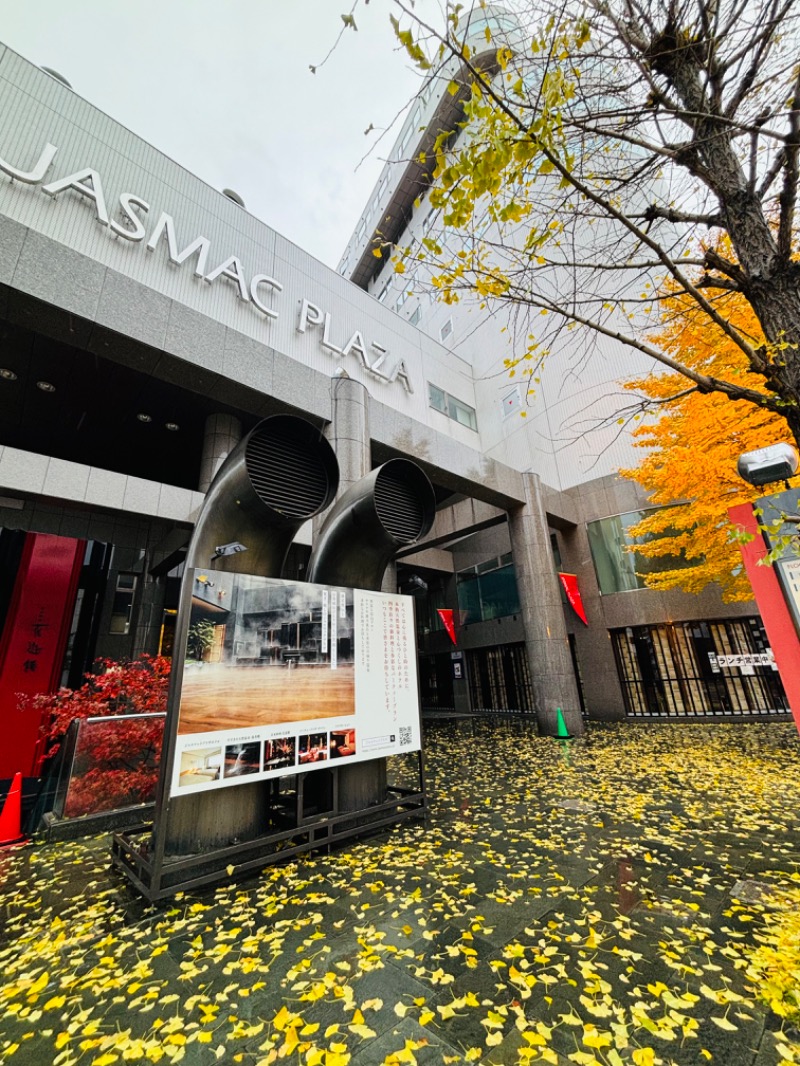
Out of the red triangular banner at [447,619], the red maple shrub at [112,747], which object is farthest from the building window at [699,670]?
the red maple shrub at [112,747]

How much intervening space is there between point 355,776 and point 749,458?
462 cm

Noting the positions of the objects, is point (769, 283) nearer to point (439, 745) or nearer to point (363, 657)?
point (363, 657)

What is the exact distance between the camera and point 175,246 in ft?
29.0

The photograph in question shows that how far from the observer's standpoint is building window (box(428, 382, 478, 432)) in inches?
570

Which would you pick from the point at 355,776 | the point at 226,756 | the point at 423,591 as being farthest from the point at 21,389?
the point at 423,591

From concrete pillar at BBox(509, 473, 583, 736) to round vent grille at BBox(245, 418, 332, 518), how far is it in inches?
318

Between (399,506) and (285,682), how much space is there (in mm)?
2330

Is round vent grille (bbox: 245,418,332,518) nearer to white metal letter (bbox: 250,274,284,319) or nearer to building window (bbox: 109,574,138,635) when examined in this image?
white metal letter (bbox: 250,274,284,319)

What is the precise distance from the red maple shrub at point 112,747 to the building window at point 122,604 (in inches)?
182

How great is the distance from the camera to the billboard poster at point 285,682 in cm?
358

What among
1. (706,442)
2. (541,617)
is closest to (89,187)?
(706,442)

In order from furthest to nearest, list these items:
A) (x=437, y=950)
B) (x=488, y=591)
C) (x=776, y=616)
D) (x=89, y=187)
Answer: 1. (x=488, y=591)
2. (x=89, y=187)
3. (x=776, y=616)
4. (x=437, y=950)

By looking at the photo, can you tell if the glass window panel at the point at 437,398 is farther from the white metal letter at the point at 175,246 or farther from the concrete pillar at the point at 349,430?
the white metal letter at the point at 175,246

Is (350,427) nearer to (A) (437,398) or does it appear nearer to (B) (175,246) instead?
(B) (175,246)
